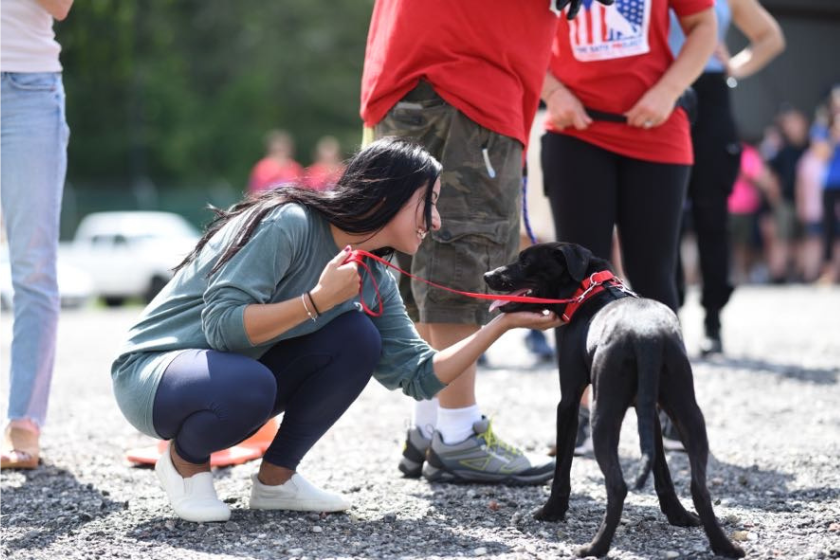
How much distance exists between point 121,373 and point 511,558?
130cm

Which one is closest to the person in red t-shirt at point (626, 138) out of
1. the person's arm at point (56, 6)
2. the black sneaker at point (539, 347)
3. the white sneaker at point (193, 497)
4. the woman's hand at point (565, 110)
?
the woman's hand at point (565, 110)

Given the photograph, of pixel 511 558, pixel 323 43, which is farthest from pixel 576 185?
pixel 323 43

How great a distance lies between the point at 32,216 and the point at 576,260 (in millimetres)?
2057

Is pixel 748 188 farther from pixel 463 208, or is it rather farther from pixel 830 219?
pixel 463 208

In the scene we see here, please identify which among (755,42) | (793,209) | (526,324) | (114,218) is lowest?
(114,218)

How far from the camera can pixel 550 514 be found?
326cm

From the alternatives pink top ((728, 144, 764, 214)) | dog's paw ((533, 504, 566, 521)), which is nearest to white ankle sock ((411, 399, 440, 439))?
dog's paw ((533, 504, 566, 521))

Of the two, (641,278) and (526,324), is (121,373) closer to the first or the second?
(526,324)

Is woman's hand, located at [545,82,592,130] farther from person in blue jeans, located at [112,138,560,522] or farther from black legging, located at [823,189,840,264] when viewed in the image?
black legging, located at [823,189,840,264]

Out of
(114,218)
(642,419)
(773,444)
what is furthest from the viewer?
(114,218)

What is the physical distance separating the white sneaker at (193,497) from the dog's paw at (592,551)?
43.4 inches

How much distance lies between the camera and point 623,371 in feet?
9.36

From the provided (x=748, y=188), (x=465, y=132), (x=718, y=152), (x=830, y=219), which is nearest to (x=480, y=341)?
(x=465, y=132)

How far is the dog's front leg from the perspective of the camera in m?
3.19
